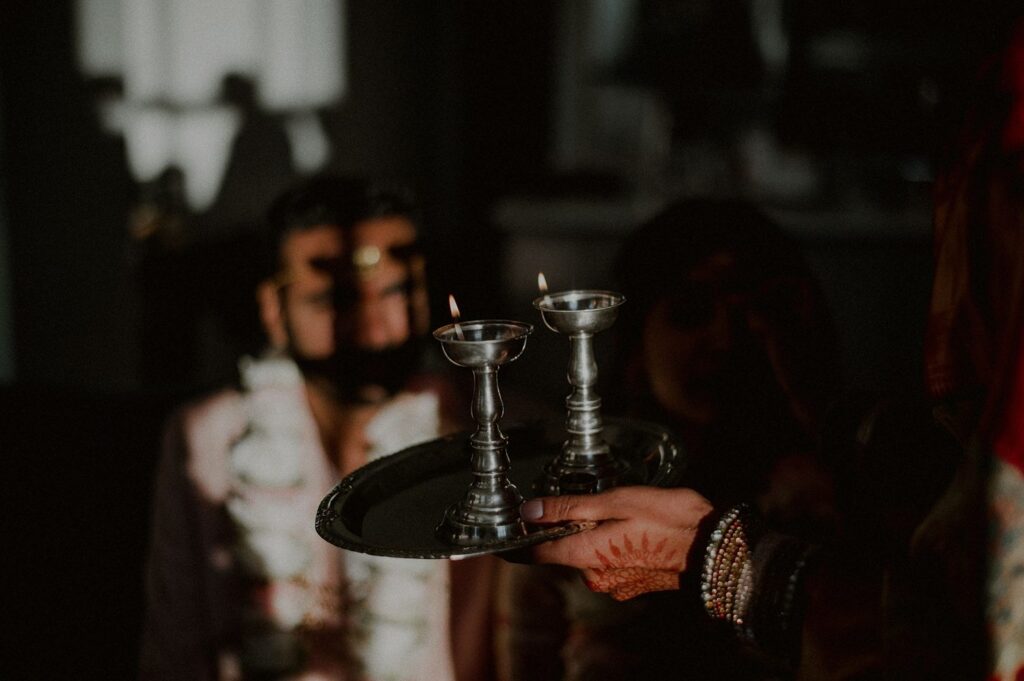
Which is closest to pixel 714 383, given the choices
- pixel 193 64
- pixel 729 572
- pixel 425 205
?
pixel 729 572

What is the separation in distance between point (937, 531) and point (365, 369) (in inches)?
46.3

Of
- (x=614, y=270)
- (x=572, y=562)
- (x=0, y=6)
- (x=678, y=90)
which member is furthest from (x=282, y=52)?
(x=572, y=562)

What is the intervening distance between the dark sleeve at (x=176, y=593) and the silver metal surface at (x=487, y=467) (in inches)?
42.9

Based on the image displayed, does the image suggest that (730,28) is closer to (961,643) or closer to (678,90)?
(678,90)

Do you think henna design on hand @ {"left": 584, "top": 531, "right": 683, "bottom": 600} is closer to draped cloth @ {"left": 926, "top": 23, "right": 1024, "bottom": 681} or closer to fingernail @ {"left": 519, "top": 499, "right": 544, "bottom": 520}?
fingernail @ {"left": 519, "top": 499, "right": 544, "bottom": 520}

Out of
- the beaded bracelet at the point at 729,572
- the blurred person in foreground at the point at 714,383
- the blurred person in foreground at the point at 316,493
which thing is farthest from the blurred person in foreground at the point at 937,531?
the blurred person in foreground at the point at 316,493

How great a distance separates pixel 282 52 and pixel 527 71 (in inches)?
30.2

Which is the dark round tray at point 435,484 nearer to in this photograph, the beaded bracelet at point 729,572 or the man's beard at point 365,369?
the beaded bracelet at point 729,572

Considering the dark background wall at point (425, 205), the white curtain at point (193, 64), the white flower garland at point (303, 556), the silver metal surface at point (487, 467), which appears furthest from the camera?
the white curtain at point (193, 64)

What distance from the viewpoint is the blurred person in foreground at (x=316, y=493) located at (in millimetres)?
1650

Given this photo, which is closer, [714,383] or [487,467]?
[487,467]

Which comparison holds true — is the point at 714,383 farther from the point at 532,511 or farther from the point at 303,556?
the point at 303,556

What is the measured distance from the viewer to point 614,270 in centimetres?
154

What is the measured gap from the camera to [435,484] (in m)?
1.01
